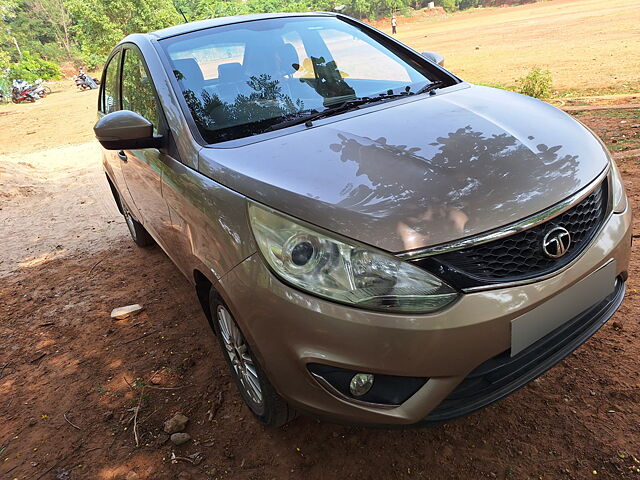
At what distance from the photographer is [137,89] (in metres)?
2.88

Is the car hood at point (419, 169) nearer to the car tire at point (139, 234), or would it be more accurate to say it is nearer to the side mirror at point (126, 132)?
the side mirror at point (126, 132)

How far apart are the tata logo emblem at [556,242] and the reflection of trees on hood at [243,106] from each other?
52.8 inches

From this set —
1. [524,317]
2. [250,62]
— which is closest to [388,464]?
[524,317]

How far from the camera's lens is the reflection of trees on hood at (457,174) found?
5.05 ft

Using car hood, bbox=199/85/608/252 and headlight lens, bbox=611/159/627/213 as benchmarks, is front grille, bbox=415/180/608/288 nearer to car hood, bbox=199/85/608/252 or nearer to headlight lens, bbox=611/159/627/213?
car hood, bbox=199/85/608/252

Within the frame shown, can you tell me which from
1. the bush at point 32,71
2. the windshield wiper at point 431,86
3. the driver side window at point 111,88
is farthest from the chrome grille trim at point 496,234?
the bush at point 32,71

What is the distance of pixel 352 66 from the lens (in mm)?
2863

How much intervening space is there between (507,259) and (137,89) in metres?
2.39

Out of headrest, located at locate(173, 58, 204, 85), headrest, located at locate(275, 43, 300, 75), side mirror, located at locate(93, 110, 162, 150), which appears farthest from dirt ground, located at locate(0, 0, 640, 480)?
headrest, located at locate(275, 43, 300, 75)

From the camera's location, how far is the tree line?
27781 millimetres

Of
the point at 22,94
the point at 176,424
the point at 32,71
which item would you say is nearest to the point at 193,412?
the point at 176,424

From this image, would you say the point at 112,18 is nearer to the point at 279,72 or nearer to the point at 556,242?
the point at 279,72

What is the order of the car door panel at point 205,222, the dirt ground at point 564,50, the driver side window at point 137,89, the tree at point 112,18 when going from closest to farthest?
1. the car door panel at point 205,222
2. the driver side window at point 137,89
3. the dirt ground at point 564,50
4. the tree at point 112,18

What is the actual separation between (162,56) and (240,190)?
1221 mm
